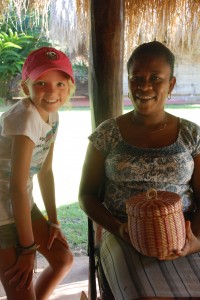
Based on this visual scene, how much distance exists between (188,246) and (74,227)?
337cm

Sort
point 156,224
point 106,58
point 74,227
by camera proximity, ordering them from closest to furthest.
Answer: point 156,224, point 106,58, point 74,227

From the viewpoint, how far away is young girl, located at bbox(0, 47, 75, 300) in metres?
1.72

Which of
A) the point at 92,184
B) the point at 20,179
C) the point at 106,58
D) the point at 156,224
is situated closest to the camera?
the point at 156,224

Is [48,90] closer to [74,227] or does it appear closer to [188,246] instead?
[188,246]

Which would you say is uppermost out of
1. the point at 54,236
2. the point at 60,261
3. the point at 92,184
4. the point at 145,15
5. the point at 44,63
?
the point at 145,15

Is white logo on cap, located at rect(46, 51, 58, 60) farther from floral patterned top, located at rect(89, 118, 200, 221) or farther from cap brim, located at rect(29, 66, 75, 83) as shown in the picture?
floral patterned top, located at rect(89, 118, 200, 221)

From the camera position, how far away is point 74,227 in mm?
4969

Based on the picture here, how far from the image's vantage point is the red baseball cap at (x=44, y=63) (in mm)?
1798

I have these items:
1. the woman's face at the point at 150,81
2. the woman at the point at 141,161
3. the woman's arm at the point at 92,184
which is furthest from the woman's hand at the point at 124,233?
the woman's face at the point at 150,81

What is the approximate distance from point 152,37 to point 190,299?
237 centimetres

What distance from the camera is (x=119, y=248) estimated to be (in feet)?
6.07

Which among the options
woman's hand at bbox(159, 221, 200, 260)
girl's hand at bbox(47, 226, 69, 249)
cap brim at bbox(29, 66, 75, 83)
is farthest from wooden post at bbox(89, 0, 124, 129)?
woman's hand at bbox(159, 221, 200, 260)

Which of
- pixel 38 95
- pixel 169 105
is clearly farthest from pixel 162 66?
pixel 169 105

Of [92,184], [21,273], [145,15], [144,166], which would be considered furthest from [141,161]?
[145,15]
